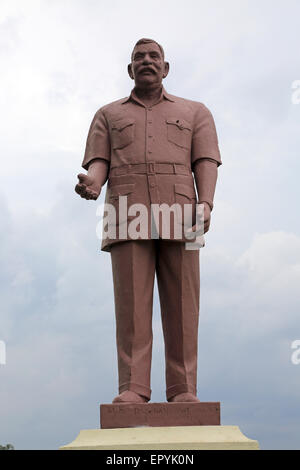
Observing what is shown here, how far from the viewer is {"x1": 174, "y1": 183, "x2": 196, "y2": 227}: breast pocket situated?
8344 mm

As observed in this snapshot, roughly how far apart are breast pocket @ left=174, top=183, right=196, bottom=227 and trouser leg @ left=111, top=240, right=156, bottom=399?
1.46 feet

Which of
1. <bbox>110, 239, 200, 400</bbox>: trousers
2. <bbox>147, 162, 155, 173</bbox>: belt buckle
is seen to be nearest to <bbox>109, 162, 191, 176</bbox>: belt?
<bbox>147, 162, 155, 173</bbox>: belt buckle

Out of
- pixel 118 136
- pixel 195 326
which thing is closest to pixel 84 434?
pixel 195 326

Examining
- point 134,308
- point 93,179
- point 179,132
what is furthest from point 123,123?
point 134,308

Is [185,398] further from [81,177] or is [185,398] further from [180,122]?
[180,122]

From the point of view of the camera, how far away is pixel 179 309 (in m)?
8.34

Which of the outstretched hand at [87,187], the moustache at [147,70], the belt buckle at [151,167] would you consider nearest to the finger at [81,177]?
the outstretched hand at [87,187]

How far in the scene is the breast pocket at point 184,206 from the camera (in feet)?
27.4

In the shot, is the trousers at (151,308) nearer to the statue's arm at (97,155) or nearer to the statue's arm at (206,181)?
the statue's arm at (206,181)

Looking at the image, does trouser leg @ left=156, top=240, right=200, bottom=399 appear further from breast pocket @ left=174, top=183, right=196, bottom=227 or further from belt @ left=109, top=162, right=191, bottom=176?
belt @ left=109, top=162, right=191, bottom=176

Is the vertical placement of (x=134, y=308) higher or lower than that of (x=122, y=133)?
lower

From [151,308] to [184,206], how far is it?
121 cm
